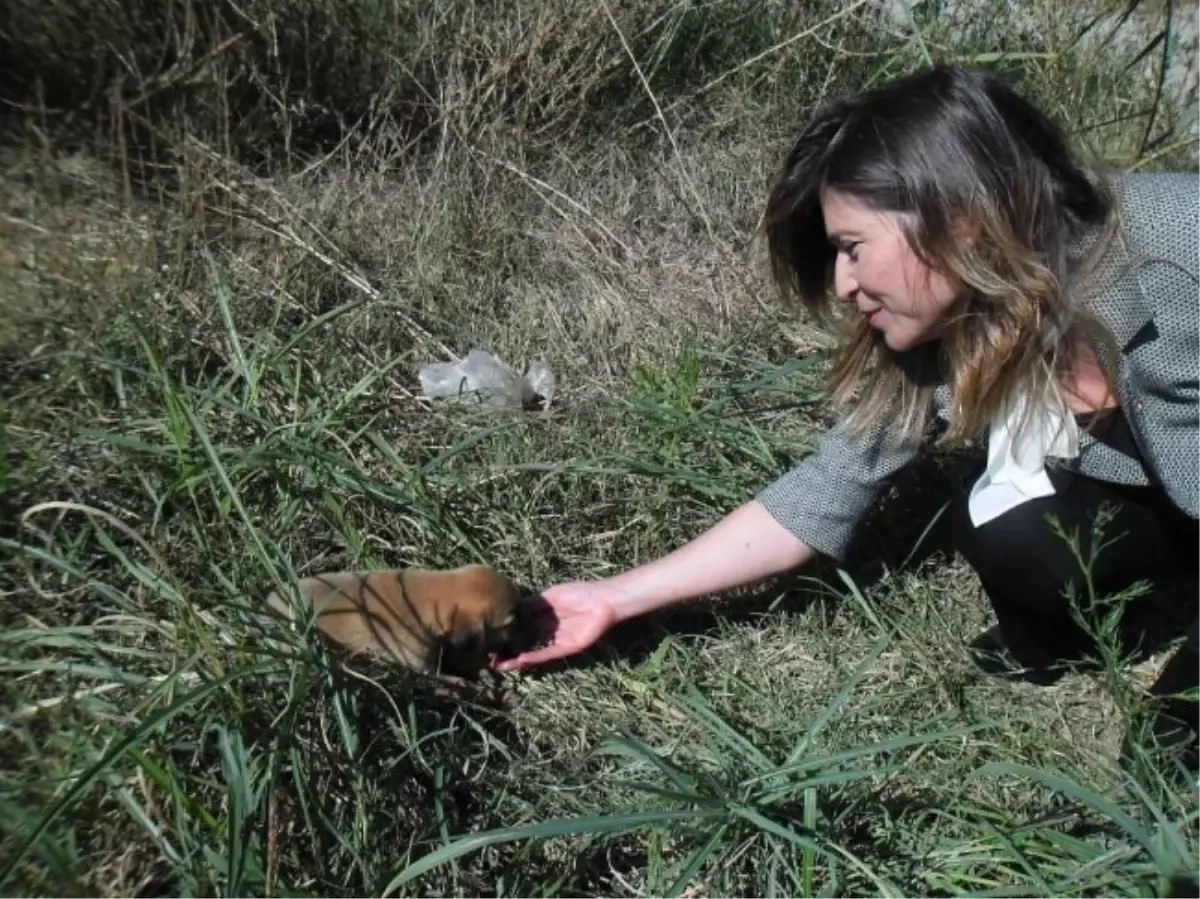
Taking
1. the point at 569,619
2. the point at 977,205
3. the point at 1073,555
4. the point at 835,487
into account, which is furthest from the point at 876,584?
the point at 977,205

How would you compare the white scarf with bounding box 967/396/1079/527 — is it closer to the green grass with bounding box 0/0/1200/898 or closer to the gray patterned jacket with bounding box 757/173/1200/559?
the gray patterned jacket with bounding box 757/173/1200/559

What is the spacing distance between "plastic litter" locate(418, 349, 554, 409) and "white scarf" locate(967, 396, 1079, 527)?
1140 millimetres

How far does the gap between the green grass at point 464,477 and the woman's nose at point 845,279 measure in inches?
26.6

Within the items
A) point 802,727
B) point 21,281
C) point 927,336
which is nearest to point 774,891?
point 802,727

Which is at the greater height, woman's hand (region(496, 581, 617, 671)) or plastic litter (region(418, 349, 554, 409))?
plastic litter (region(418, 349, 554, 409))

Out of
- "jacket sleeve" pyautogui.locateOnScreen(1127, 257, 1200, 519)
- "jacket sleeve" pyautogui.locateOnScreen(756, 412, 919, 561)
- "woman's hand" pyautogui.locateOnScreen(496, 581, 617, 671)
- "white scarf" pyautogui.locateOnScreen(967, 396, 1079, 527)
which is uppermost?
"jacket sleeve" pyautogui.locateOnScreen(1127, 257, 1200, 519)

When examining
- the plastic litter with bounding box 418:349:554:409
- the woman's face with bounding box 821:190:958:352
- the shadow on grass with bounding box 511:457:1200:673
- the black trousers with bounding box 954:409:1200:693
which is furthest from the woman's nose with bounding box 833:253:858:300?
the plastic litter with bounding box 418:349:554:409

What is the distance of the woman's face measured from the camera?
198 cm

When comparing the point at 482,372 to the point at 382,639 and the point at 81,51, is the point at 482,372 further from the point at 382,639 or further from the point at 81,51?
the point at 81,51

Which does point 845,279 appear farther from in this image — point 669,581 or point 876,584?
point 876,584

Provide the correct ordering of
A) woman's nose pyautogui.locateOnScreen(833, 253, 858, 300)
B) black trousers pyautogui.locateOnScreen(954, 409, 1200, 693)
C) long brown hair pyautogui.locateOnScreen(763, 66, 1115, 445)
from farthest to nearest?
black trousers pyautogui.locateOnScreen(954, 409, 1200, 693)
woman's nose pyautogui.locateOnScreen(833, 253, 858, 300)
long brown hair pyautogui.locateOnScreen(763, 66, 1115, 445)

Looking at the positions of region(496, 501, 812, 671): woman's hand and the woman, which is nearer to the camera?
the woman

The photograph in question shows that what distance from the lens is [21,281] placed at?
8.84ft

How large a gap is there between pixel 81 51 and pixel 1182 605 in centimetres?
305
